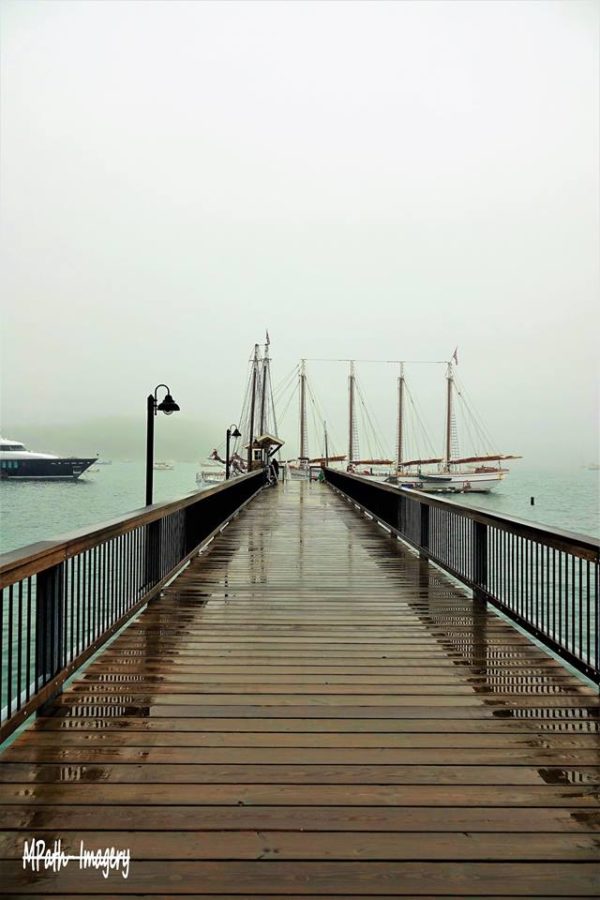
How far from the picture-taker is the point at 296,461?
5550cm

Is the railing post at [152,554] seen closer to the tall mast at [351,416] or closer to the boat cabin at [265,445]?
the boat cabin at [265,445]

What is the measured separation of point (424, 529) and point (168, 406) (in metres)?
5.30

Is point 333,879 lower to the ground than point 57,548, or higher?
lower

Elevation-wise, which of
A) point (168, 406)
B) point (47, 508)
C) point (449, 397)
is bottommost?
point (47, 508)

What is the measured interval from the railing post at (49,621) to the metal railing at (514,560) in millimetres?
2694

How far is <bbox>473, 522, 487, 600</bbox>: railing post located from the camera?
17.3 feet

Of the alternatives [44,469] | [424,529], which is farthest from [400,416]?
[424,529]

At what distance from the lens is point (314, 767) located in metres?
2.39

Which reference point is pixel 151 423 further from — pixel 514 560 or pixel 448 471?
pixel 448 471

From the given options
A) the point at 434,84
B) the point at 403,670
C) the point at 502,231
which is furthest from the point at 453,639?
the point at 502,231

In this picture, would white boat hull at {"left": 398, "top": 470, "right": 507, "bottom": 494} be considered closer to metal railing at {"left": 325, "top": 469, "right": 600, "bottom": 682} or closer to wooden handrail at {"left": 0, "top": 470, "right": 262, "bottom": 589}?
metal railing at {"left": 325, "top": 469, "right": 600, "bottom": 682}

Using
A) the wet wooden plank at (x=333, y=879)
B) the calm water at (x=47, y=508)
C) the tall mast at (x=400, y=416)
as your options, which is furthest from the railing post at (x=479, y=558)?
the tall mast at (x=400, y=416)

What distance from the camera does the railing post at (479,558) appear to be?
17.3 ft

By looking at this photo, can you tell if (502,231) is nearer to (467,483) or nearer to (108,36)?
(467,483)
